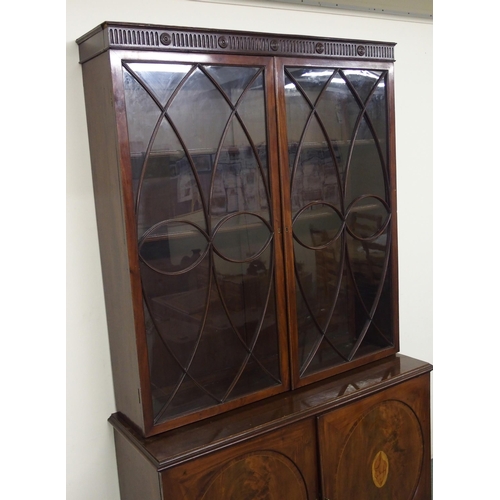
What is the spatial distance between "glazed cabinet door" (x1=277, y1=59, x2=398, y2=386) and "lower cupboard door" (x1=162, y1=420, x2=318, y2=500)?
0.73 ft

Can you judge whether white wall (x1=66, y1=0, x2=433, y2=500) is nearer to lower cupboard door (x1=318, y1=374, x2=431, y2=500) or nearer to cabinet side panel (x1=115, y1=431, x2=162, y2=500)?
cabinet side panel (x1=115, y1=431, x2=162, y2=500)

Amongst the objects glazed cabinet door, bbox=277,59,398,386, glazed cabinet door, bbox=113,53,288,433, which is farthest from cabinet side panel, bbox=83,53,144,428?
glazed cabinet door, bbox=277,59,398,386

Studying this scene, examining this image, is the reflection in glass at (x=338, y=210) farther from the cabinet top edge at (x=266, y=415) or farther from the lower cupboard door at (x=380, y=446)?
the lower cupboard door at (x=380, y=446)

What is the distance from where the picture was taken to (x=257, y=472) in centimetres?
160

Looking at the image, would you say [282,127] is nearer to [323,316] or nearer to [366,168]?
[366,168]

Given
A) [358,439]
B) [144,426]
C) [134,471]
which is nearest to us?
[144,426]

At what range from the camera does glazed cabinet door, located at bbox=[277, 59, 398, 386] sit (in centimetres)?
173

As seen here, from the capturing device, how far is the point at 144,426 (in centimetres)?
153

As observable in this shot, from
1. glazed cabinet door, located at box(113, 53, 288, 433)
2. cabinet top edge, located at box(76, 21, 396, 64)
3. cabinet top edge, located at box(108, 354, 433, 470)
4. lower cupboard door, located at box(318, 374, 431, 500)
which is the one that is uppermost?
cabinet top edge, located at box(76, 21, 396, 64)

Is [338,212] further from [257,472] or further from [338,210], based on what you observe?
[257,472]
